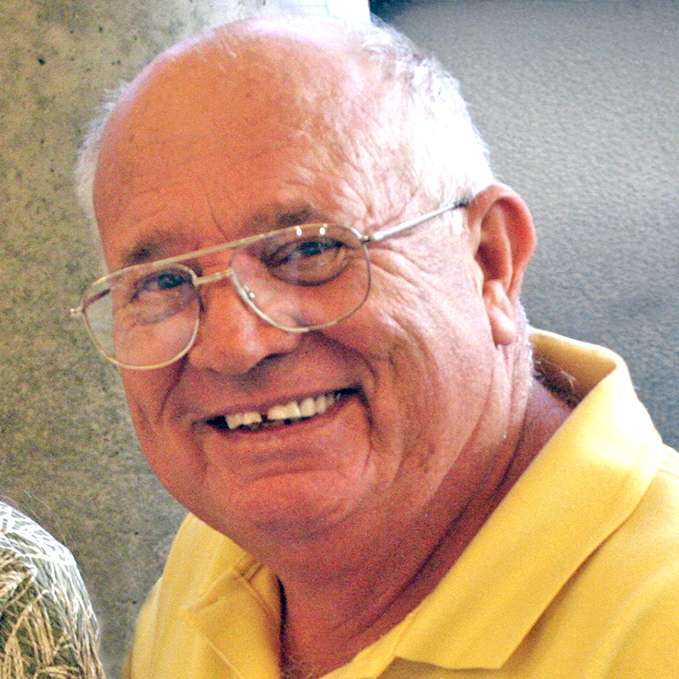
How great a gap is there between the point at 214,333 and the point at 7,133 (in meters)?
0.83

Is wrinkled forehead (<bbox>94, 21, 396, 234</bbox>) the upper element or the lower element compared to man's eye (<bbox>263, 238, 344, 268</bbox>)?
upper

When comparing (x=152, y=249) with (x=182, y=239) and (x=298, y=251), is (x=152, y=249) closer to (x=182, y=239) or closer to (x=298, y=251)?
(x=182, y=239)

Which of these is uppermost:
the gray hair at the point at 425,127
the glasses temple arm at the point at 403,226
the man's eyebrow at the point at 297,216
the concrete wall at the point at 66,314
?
the gray hair at the point at 425,127

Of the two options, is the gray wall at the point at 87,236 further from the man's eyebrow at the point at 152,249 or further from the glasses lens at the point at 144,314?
the man's eyebrow at the point at 152,249

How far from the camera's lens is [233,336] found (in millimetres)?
918

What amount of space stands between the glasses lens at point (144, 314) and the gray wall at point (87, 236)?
52 centimetres

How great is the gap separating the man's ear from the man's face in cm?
4

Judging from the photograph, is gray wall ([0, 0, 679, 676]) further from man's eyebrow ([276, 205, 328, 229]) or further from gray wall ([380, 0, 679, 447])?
man's eyebrow ([276, 205, 328, 229])

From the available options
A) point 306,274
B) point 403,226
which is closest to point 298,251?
point 306,274

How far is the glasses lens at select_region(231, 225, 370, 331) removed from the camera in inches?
36.9

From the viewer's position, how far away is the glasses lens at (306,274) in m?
0.94

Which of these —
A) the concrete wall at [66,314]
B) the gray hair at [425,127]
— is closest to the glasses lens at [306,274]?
the gray hair at [425,127]

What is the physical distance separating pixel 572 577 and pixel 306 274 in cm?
43

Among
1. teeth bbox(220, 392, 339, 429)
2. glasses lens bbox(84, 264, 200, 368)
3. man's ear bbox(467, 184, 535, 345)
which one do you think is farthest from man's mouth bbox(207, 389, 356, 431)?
man's ear bbox(467, 184, 535, 345)
